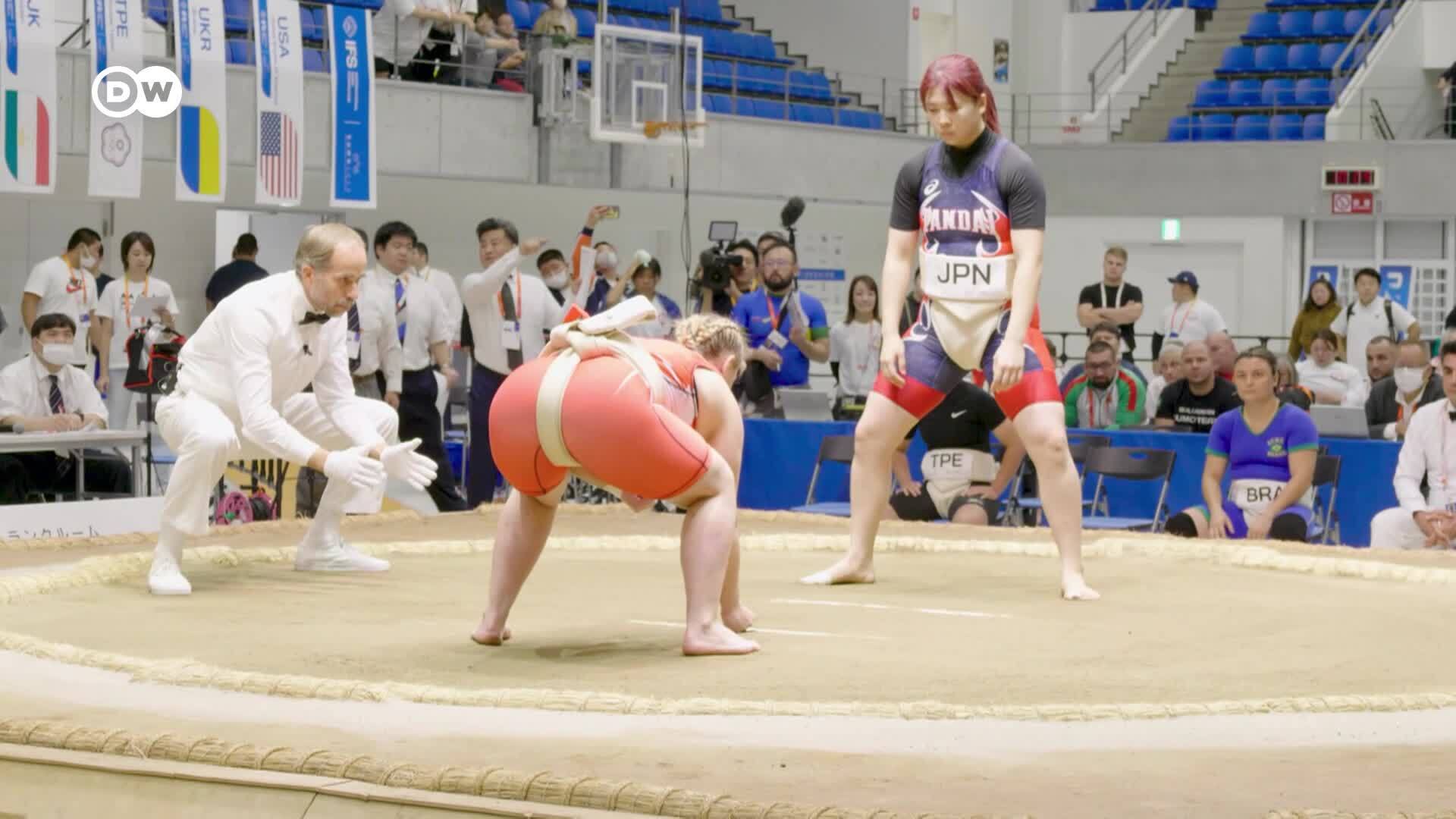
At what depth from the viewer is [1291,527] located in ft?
20.1

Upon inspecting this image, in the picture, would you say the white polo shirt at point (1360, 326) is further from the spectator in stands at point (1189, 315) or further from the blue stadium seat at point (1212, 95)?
the blue stadium seat at point (1212, 95)

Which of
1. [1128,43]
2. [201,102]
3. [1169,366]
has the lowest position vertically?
[1169,366]

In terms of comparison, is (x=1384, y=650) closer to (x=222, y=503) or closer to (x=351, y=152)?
(x=222, y=503)

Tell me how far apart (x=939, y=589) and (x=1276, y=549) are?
1.38 m

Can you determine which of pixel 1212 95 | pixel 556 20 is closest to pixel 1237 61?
pixel 1212 95

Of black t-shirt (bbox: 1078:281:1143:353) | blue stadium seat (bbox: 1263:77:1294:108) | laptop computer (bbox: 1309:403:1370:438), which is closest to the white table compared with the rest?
laptop computer (bbox: 1309:403:1370:438)

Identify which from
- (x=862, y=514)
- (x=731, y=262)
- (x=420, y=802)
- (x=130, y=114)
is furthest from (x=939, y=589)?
(x=130, y=114)

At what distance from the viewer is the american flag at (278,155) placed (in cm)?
924

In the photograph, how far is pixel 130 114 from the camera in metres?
8.66

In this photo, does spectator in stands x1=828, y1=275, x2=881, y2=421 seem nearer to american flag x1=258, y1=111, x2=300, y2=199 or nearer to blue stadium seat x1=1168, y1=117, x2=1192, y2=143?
american flag x1=258, y1=111, x2=300, y2=199

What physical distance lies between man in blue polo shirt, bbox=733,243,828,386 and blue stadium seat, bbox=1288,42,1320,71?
33.7ft

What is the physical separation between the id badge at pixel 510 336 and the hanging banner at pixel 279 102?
2114 millimetres

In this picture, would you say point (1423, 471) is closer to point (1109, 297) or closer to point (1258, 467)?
point (1258, 467)

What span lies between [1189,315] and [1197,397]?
3.72 meters
